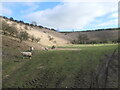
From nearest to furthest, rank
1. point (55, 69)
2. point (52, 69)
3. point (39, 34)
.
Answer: point (55, 69) < point (52, 69) < point (39, 34)

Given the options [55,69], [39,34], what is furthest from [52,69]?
[39,34]

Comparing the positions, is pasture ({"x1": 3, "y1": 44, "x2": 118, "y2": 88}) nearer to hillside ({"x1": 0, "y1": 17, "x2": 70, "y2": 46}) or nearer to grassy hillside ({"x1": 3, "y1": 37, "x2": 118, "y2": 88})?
grassy hillside ({"x1": 3, "y1": 37, "x2": 118, "y2": 88})

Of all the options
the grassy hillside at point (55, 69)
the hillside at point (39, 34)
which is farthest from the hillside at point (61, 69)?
the hillside at point (39, 34)

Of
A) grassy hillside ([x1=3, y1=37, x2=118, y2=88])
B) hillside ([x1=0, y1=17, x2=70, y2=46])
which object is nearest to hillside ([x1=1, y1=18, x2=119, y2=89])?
grassy hillside ([x1=3, y1=37, x2=118, y2=88])

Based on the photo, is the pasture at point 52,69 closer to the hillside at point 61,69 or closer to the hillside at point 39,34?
the hillside at point 61,69

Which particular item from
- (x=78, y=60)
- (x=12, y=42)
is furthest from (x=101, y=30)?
(x=78, y=60)

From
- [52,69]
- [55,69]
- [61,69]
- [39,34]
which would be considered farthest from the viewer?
[39,34]

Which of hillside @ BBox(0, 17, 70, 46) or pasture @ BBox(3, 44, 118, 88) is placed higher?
hillside @ BBox(0, 17, 70, 46)

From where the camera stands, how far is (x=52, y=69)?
31.3 metres

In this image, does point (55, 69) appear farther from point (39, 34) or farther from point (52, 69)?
point (39, 34)

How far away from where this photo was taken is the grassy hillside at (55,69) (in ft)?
91.4

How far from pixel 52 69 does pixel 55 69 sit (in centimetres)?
41

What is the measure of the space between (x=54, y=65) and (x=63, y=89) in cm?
658

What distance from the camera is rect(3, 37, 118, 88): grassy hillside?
27.9 metres
